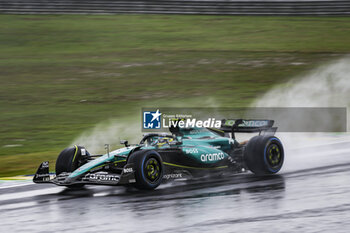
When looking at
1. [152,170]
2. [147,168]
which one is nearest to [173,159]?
[152,170]

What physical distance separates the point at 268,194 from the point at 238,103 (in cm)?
1176

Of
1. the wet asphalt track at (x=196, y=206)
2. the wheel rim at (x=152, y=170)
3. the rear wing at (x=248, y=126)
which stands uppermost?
the rear wing at (x=248, y=126)

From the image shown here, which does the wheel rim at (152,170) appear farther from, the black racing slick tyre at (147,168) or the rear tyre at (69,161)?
the rear tyre at (69,161)

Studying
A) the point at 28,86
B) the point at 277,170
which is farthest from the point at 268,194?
the point at 28,86

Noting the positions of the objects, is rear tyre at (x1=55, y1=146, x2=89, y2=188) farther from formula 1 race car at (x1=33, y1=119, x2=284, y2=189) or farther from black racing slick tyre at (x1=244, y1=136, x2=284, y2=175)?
black racing slick tyre at (x1=244, y1=136, x2=284, y2=175)

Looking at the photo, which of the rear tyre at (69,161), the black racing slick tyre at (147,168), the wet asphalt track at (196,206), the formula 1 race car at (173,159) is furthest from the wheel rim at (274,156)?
the rear tyre at (69,161)

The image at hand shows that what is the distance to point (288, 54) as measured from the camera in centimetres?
2711

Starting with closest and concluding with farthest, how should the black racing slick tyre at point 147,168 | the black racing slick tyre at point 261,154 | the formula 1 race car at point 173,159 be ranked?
1. the black racing slick tyre at point 147,168
2. the formula 1 race car at point 173,159
3. the black racing slick tyre at point 261,154

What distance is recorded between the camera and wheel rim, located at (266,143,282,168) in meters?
10.8

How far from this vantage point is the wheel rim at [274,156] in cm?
1075

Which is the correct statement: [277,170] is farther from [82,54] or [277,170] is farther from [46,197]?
[82,54]

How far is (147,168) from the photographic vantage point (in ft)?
30.9

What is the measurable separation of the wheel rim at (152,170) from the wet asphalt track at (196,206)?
0.22 m

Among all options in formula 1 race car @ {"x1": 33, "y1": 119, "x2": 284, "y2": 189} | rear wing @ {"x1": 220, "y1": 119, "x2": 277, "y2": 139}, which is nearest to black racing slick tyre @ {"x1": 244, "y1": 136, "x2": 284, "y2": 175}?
formula 1 race car @ {"x1": 33, "y1": 119, "x2": 284, "y2": 189}
